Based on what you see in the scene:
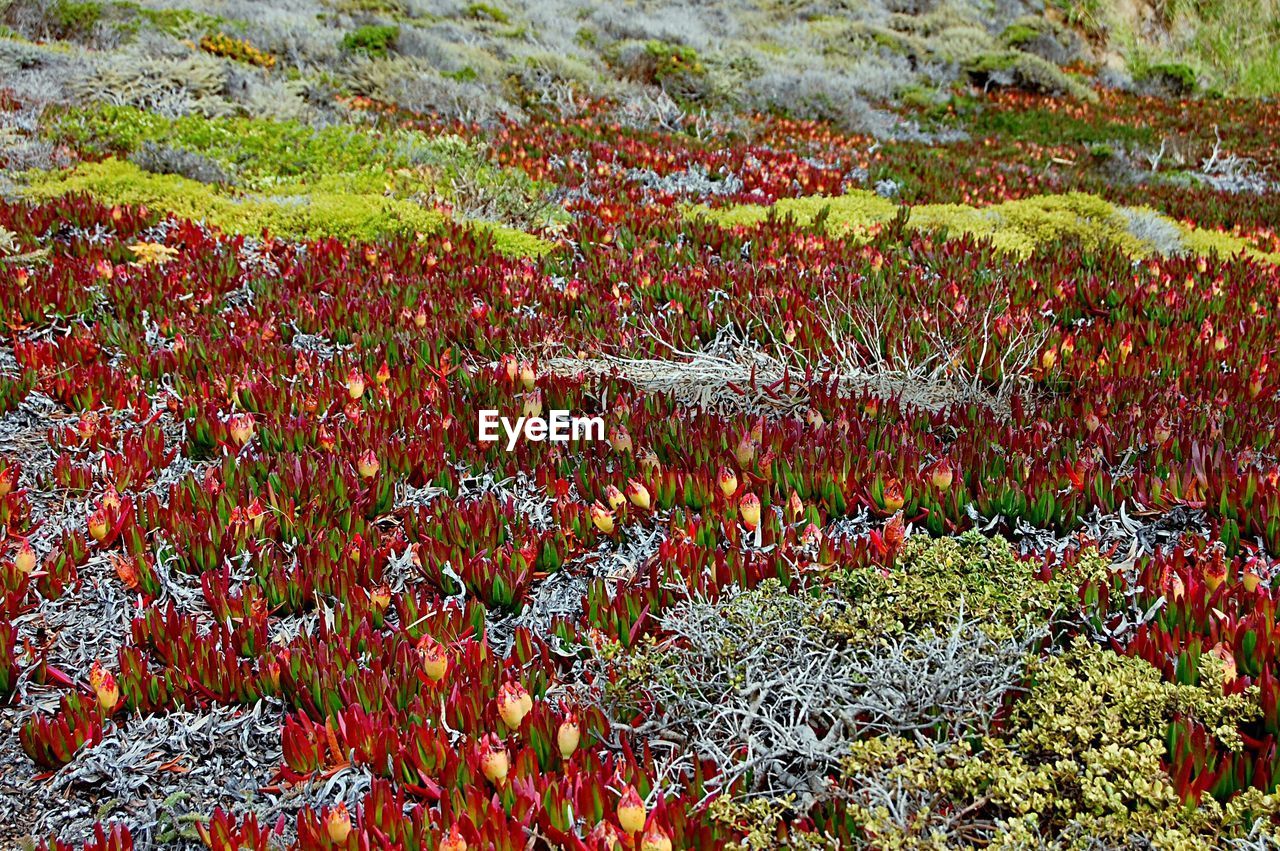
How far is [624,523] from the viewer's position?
327 centimetres

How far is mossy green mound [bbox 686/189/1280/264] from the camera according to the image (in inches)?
307

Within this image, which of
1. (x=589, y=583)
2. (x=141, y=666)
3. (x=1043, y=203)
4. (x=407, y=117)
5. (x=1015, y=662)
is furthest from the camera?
(x=407, y=117)

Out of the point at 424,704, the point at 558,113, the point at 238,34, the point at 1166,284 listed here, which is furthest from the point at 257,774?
the point at 238,34

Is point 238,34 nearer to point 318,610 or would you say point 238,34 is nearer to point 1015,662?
point 318,610

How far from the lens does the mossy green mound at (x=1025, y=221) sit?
7.79m

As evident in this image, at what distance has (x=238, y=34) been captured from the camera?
50.9 feet

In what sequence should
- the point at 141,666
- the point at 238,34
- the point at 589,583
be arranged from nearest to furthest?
the point at 141,666, the point at 589,583, the point at 238,34

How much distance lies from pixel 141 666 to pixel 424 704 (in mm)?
820
